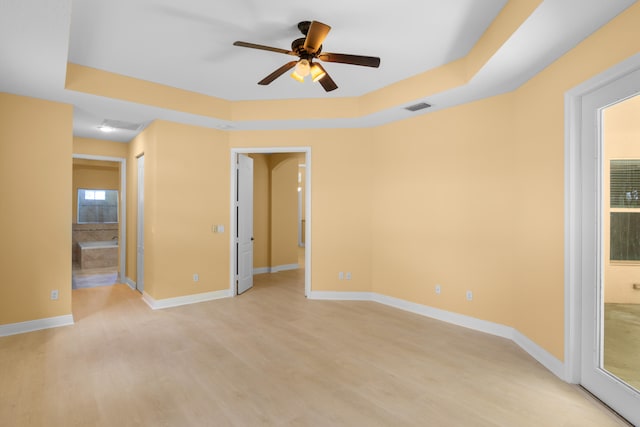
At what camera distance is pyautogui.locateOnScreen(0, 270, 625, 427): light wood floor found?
2250 millimetres

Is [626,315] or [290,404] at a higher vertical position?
[626,315]

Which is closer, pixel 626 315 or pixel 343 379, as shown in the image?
pixel 626 315

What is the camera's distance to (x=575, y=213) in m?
2.67

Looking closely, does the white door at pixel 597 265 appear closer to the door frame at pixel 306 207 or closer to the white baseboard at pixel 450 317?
the white baseboard at pixel 450 317

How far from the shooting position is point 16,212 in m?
3.80

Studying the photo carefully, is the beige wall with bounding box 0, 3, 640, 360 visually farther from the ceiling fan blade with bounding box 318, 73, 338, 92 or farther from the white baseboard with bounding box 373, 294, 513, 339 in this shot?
the ceiling fan blade with bounding box 318, 73, 338, 92

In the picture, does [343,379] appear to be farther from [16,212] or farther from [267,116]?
[16,212]

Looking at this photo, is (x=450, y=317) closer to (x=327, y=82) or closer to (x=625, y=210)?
(x=625, y=210)

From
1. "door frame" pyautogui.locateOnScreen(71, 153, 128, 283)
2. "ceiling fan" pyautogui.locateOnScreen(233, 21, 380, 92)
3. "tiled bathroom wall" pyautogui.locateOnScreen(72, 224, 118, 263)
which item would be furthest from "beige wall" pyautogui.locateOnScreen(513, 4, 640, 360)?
"tiled bathroom wall" pyautogui.locateOnScreen(72, 224, 118, 263)

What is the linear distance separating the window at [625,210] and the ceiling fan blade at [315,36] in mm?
2322

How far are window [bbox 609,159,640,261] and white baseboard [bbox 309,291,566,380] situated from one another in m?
1.10

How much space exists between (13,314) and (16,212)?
45.8 inches

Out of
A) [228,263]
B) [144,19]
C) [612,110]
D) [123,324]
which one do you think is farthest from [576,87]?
[123,324]

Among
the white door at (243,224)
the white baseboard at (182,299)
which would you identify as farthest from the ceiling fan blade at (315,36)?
the white baseboard at (182,299)
